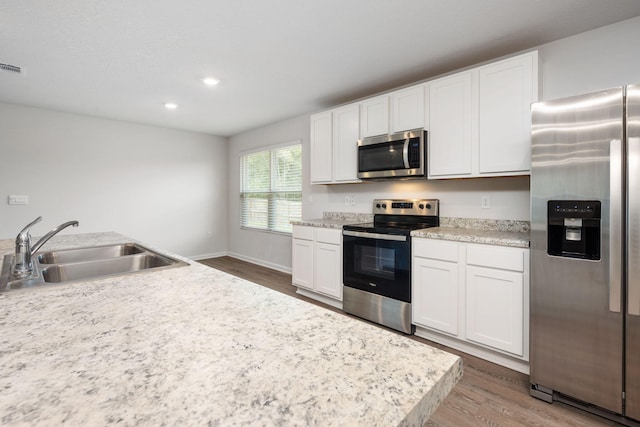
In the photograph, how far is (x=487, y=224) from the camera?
2725 millimetres

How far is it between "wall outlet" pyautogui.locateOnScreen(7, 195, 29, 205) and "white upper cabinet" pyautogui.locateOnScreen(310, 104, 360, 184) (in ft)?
12.5

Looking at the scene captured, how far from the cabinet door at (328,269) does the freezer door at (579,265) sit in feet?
5.74

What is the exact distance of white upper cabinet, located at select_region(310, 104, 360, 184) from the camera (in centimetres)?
342

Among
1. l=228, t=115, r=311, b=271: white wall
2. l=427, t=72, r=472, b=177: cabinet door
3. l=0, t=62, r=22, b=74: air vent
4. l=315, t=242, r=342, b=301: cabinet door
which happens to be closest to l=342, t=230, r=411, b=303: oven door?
l=315, t=242, r=342, b=301: cabinet door

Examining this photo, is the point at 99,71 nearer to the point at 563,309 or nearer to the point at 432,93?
the point at 432,93

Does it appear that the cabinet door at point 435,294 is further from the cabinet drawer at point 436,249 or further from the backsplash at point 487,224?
the backsplash at point 487,224

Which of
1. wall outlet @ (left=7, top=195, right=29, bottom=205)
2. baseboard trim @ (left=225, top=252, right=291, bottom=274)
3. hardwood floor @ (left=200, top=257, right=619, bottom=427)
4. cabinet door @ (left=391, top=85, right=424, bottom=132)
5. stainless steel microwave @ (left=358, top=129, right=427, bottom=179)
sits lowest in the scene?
hardwood floor @ (left=200, top=257, right=619, bottom=427)

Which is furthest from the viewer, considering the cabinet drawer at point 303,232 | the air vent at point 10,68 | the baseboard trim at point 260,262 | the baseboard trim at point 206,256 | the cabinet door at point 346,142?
the baseboard trim at point 206,256

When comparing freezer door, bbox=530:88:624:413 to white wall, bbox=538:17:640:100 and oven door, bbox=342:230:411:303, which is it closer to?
white wall, bbox=538:17:640:100

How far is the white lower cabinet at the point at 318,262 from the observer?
10.7 ft

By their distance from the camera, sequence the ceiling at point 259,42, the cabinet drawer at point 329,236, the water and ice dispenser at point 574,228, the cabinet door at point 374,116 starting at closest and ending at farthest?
the water and ice dispenser at point 574,228, the ceiling at point 259,42, the cabinet door at point 374,116, the cabinet drawer at point 329,236

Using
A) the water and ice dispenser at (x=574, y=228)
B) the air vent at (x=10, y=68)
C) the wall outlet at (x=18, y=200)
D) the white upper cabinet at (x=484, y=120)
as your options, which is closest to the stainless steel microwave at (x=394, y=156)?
the white upper cabinet at (x=484, y=120)

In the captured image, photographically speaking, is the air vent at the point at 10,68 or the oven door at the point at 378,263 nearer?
the oven door at the point at 378,263

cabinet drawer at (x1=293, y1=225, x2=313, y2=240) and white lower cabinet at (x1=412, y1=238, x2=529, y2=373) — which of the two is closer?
white lower cabinet at (x1=412, y1=238, x2=529, y2=373)
